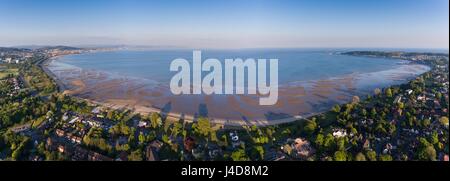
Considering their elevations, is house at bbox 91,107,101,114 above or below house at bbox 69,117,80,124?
above

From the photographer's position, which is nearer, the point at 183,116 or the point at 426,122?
the point at 426,122

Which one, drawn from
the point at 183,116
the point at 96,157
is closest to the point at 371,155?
the point at 183,116

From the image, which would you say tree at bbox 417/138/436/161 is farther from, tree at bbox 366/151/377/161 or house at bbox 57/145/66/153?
house at bbox 57/145/66/153

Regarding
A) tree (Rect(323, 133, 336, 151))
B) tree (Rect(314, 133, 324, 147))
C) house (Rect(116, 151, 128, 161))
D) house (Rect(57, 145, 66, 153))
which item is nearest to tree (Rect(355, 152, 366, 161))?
tree (Rect(323, 133, 336, 151))

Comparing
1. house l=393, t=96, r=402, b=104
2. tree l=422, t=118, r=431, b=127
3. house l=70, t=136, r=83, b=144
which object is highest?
house l=393, t=96, r=402, b=104

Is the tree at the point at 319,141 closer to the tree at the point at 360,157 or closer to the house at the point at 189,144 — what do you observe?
the tree at the point at 360,157

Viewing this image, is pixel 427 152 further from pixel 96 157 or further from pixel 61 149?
pixel 61 149
